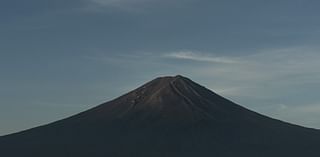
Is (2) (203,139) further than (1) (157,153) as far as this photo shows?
Yes

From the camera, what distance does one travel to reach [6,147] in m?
190

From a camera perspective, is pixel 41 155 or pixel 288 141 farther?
pixel 288 141

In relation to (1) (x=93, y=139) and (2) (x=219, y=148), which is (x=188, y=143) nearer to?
(2) (x=219, y=148)

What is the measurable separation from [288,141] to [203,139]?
23.3m

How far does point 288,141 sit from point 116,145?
46311 mm

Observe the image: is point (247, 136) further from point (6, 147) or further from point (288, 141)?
point (6, 147)

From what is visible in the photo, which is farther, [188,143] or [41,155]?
[188,143]

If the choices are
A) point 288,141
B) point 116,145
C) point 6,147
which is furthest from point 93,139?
point 288,141

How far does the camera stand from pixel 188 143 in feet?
639

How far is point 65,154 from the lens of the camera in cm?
17750

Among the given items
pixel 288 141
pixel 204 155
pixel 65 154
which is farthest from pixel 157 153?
pixel 288 141

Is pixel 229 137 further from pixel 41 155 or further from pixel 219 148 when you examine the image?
pixel 41 155

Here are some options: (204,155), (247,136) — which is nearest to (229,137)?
(247,136)

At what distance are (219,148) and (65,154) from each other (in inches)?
1599
